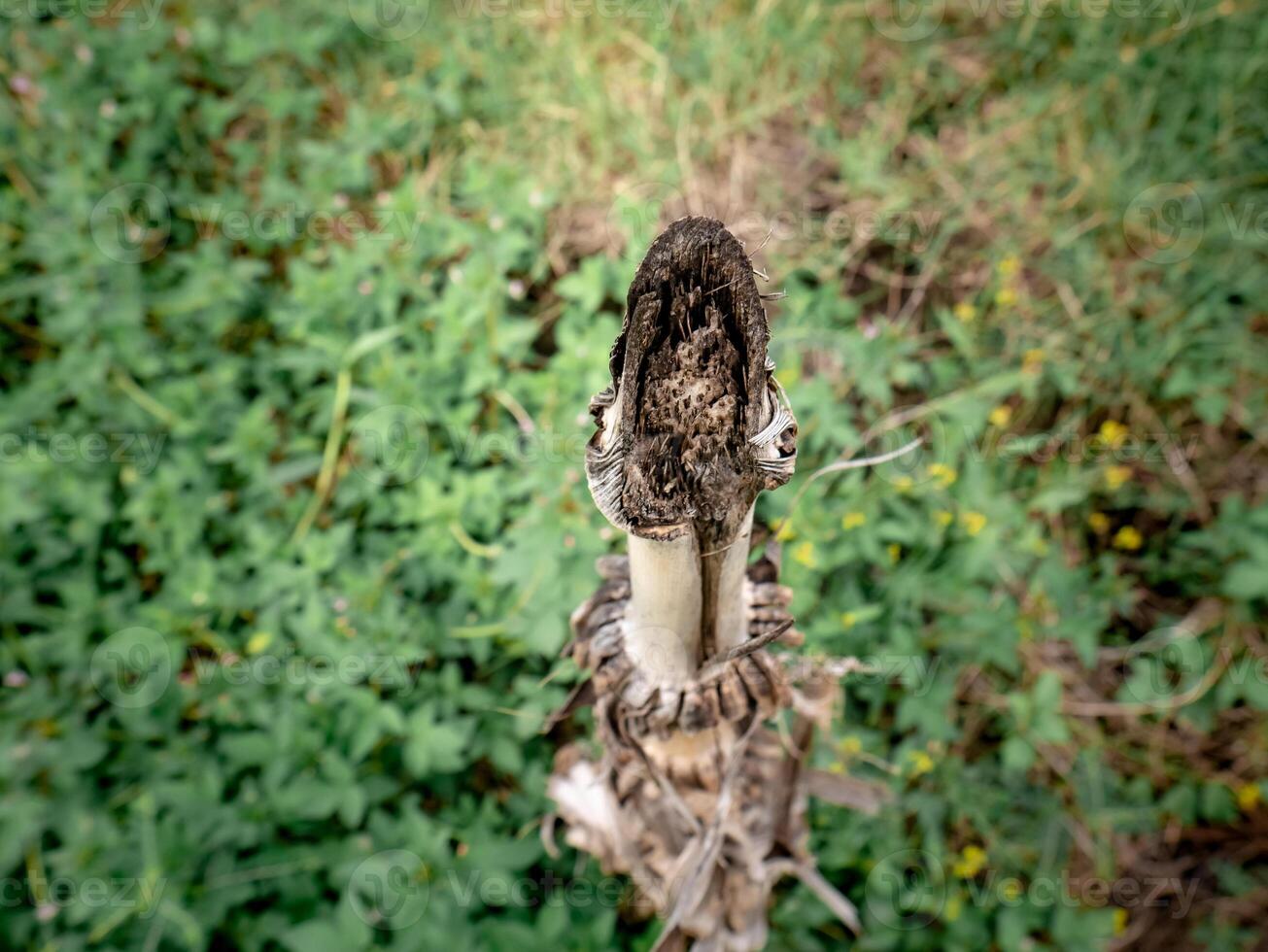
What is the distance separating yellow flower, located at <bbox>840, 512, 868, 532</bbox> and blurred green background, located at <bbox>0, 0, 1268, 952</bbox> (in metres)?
0.06

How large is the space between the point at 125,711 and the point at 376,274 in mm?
1719

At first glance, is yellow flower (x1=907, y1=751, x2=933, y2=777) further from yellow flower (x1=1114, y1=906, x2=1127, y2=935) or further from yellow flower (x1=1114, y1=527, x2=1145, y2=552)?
yellow flower (x1=1114, y1=527, x2=1145, y2=552)

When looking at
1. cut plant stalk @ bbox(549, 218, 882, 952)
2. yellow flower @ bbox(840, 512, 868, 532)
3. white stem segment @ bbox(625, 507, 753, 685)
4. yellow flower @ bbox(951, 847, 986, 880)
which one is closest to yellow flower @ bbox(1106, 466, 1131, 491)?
yellow flower @ bbox(840, 512, 868, 532)

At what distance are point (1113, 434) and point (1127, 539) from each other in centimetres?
38

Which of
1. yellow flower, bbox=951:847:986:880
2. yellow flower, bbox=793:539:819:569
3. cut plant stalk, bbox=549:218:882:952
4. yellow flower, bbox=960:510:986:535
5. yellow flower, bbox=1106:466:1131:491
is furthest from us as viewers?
yellow flower, bbox=1106:466:1131:491

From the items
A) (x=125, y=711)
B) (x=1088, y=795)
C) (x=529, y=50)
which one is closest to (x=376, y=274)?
(x=529, y=50)

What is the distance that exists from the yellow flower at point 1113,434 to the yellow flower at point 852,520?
106 cm

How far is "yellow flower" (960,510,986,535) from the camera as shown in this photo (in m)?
2.44

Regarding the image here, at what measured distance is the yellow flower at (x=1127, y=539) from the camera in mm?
2693

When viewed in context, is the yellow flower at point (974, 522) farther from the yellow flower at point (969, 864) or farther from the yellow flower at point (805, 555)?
the yellow flower at point (969, 864)

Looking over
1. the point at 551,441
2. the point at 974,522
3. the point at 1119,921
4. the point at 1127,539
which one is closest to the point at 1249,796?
the point at 1119,921

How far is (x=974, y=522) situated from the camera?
8.05 ft

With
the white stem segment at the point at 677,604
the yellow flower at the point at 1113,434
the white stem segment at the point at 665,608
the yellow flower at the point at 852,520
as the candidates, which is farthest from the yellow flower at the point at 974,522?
the white stem segment at the point at 665,608

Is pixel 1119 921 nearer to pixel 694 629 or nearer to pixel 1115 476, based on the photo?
pixel 1115 476
